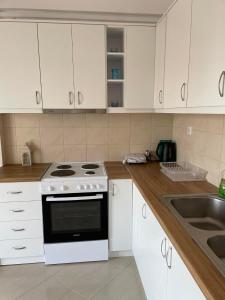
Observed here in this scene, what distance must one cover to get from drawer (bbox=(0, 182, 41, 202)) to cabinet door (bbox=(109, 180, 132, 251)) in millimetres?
689

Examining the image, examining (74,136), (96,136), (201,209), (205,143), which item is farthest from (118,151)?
(201,209)

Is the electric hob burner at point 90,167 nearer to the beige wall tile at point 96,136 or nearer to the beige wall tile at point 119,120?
the beige wall tile at point 96,136

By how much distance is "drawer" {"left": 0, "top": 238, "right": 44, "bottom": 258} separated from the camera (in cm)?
210

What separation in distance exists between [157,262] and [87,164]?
4.51 ft

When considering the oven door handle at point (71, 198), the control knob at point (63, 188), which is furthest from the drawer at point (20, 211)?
the control knob at point (63, 188)

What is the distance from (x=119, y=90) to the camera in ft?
8.07

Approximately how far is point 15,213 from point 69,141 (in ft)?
3.03

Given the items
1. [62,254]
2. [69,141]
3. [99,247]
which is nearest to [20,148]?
[69,141]

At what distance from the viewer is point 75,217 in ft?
6.84

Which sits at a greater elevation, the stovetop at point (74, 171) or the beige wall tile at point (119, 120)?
the beige wall tile at point (119, 120)

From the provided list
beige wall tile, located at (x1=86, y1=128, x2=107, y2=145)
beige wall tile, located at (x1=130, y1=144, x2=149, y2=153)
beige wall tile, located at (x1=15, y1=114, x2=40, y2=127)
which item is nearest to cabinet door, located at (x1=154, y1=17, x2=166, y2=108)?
beige wall tile, located at (x1=130, y1=144, x2=149, y2=153)

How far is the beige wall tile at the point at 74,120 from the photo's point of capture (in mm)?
2490

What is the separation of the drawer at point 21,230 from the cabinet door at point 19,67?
1094mm

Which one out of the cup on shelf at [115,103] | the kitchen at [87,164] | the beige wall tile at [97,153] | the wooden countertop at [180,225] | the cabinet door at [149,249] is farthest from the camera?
the beige wall tile at [97,153]
